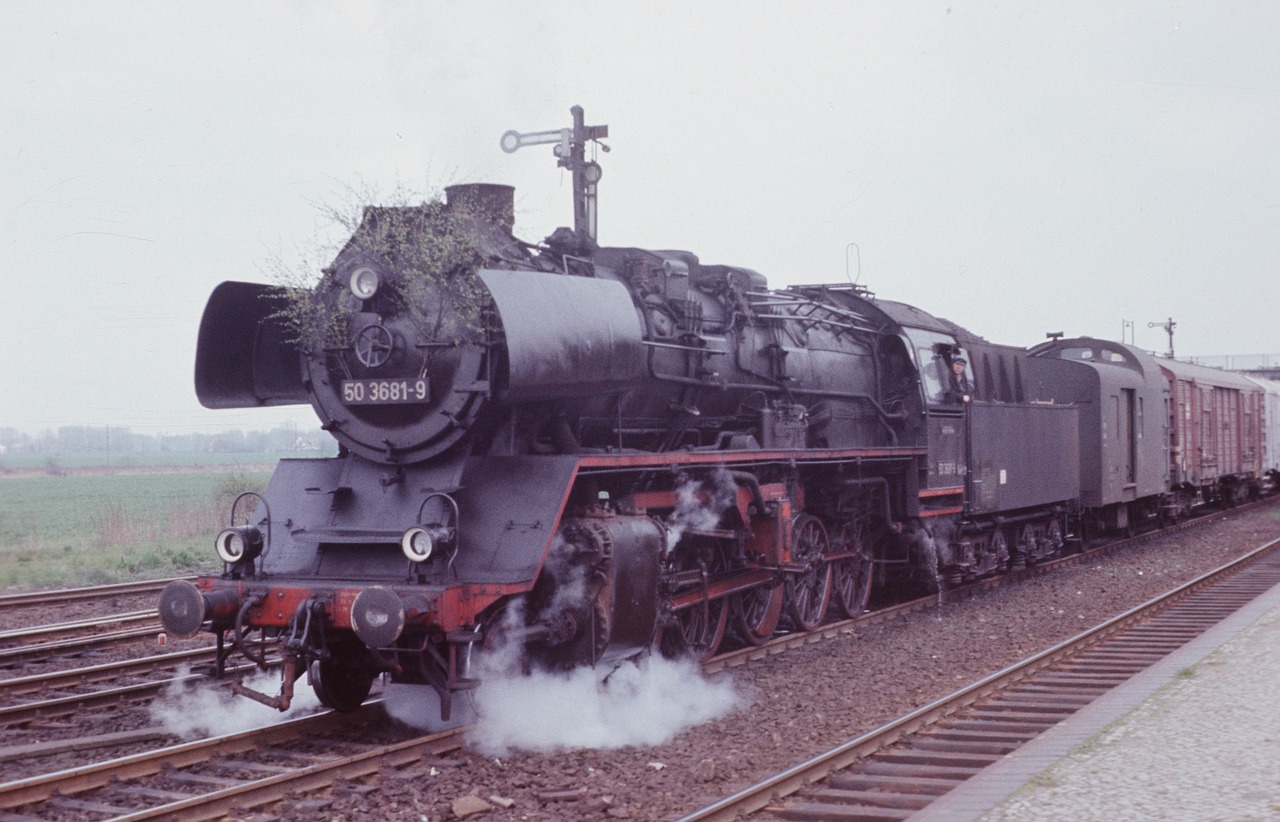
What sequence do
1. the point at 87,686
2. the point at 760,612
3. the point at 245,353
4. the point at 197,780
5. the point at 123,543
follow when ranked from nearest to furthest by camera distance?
1. the point at 197,780
2. the point at 245,353
3. the point at 87,686
4. the point at 760,612
5. the point at 123,543

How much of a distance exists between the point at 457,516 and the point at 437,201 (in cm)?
212

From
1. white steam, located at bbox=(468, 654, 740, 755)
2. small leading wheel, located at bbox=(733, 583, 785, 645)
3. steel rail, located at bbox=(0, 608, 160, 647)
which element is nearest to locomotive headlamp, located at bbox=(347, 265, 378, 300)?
white steam, located at bbox=(468, 654, 740, 755)

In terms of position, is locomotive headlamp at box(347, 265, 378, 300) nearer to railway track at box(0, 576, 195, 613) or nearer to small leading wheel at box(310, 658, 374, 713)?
small leading wheel at box(310, 658, 374, 713)

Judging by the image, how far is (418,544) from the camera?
705 cm

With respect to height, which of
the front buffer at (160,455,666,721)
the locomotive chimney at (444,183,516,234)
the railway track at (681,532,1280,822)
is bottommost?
the railway track at (681,532,1280,822)

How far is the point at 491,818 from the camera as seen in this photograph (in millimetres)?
5883

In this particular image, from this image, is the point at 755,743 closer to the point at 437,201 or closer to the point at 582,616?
the point at 582,616

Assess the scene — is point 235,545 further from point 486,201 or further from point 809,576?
point 809,576

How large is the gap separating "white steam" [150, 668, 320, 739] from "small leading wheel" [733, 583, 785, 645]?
3647 mm

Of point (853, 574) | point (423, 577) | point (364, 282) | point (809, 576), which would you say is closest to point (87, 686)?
point (423, 577)

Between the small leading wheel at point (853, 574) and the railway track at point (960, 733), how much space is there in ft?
7.73

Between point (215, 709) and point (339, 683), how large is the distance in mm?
900

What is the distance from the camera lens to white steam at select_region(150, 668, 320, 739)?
7.52 meters

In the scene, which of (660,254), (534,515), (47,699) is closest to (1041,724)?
(534,515)
